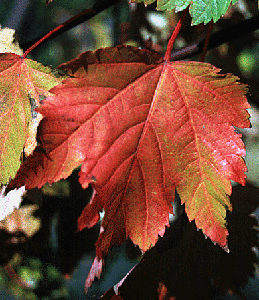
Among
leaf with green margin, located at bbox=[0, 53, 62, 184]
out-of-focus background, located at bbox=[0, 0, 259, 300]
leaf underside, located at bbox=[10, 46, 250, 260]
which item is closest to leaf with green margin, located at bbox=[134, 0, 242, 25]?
leaf underside, located at bbox=[10, 46, 250, 260]

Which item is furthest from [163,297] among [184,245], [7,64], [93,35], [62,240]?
[93,35]

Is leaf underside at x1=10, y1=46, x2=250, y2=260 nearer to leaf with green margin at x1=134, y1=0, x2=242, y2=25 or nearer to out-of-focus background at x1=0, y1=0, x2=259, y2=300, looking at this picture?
leaf with green margin at x1=134, y1=0, x2=242, y2=25

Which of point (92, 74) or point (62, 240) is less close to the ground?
point (92, 74)

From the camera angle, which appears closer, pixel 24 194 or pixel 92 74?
pixel 92 74

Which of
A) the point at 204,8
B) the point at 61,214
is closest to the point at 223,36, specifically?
the point at 204,8

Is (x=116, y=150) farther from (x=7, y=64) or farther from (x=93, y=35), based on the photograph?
(x=93, y=35)
